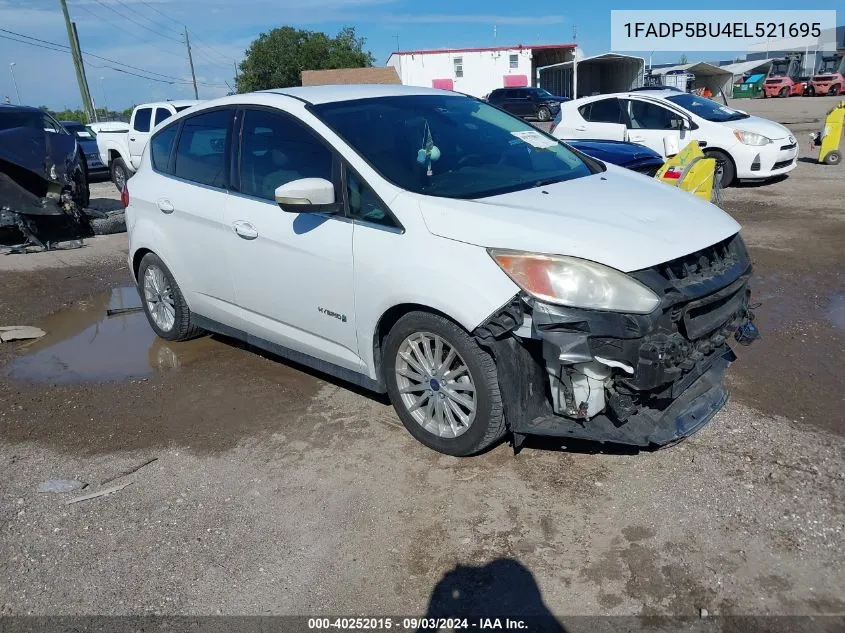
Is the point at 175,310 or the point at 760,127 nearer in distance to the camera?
the point at 175,310

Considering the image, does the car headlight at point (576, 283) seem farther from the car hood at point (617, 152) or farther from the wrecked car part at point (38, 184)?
the wrecked car part at point (38, 184)

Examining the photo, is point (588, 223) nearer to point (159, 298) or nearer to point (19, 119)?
point (159, 298)

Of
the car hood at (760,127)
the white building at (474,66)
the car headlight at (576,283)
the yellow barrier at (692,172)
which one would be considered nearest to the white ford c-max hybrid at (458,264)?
the car headlight at (576,283)

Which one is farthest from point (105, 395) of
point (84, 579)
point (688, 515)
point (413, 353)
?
point (688, 515)

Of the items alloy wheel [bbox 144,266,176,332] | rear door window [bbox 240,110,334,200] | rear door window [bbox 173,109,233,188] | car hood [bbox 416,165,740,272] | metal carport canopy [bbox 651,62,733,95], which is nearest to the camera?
car hood [bbox 416,165,740,272]

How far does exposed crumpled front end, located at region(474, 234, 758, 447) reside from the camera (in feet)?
10.2

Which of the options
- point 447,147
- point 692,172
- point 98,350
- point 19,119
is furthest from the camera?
point 19,119

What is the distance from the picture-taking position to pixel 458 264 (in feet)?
11.2

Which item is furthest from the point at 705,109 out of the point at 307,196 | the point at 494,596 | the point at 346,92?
the point at 494,596

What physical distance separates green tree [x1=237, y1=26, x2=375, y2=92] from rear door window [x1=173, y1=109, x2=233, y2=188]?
58.4 m

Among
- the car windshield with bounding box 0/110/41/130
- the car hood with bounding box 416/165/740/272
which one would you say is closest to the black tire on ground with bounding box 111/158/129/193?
the car windshield with bounding box 0/110/41/130

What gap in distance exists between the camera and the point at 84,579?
311cm

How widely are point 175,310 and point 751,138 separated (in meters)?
10.2

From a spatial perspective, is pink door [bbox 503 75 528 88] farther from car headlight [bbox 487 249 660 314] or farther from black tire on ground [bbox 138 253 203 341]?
car headlight [bbox 487 249 660 314]
